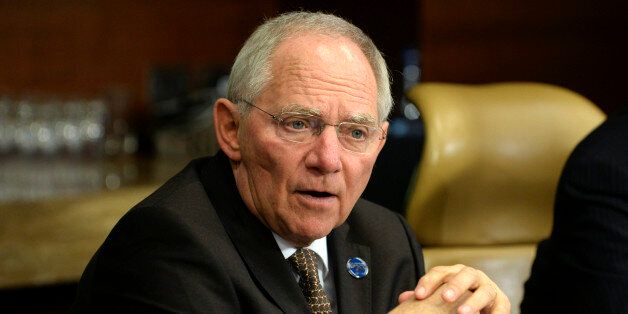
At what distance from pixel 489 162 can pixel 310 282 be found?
3.04ft

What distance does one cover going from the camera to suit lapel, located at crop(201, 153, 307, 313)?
66.3 inches

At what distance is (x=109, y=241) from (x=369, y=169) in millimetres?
491

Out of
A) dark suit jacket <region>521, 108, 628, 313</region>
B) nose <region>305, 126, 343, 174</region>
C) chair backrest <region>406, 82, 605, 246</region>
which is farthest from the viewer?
chair backrest <region>406, 82, 605, 246</region>

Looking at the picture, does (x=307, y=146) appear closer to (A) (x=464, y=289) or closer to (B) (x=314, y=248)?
(B) (x=314, y=248)

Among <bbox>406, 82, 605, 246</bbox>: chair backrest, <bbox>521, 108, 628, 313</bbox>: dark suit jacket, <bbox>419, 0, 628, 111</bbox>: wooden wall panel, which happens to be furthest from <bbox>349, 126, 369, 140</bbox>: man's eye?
<bbox>419, 0, 628, 111</bbox>: wooden wall panel

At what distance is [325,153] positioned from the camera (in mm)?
1661

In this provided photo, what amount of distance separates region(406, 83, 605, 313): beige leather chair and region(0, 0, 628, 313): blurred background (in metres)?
1.48

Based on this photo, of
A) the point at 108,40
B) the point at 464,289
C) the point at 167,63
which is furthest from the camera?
the point at 167,63

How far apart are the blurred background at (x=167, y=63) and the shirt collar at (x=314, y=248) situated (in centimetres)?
219

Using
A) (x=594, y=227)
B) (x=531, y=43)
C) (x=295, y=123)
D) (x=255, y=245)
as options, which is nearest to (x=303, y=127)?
(x=295, y=123)

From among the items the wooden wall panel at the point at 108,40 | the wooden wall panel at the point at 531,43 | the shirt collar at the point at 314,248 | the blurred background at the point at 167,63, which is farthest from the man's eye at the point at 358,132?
the wooden wall panel at the point at 108,40

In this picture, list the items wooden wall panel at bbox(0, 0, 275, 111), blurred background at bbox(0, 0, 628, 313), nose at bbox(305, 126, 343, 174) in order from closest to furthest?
nose at bbox(305, 126, 343, 174) → blurred background at bbox(0, 0, 628, 313) → wooden wall panel at bbox(0, 0, 275, 111)

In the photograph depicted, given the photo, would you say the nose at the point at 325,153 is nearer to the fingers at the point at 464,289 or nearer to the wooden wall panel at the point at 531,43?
the fingers at the point at 464,289

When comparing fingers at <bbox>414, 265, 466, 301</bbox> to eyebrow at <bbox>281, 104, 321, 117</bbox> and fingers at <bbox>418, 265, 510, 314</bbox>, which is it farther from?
eyebrow at <bbox>281, 104, 321, 117</bbox>
